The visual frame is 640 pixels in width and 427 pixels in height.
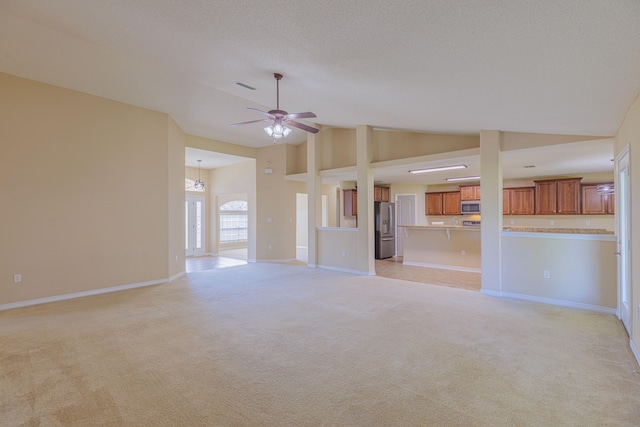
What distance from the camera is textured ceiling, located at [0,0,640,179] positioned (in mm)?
1891

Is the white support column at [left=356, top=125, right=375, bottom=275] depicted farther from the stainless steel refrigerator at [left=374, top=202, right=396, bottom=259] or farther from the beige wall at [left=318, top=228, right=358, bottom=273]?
the stainless steel refrigerator at [left=374, top=202, right=396, bottom=259]

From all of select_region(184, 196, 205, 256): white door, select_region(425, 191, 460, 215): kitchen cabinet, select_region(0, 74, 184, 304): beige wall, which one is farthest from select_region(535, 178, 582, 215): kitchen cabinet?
select_region(184, 196, 205, 256): white door

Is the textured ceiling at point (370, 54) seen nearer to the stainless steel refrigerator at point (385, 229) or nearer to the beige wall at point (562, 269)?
the beige wall at point (562, 269)

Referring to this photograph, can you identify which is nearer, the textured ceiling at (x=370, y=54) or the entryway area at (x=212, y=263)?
the textured ceiling at (x=370, y=54)

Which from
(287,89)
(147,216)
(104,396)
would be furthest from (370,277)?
(104,396)

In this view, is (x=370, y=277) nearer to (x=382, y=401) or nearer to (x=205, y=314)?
(x=205, y=314)

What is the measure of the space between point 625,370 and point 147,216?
21.6 ft

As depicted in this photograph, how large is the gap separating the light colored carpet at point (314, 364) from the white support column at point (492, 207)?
18.9 inches

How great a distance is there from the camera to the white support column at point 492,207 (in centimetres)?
475

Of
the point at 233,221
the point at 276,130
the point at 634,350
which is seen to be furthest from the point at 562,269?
the point at 233,221

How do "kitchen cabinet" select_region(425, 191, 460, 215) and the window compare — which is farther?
the window

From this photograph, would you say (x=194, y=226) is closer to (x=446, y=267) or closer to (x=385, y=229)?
(x=385, y=229)

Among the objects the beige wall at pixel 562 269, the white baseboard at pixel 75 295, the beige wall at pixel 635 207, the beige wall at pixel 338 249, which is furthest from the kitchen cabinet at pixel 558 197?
the white baseboard at pixel 75 295

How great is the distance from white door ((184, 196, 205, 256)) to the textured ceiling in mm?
5562
